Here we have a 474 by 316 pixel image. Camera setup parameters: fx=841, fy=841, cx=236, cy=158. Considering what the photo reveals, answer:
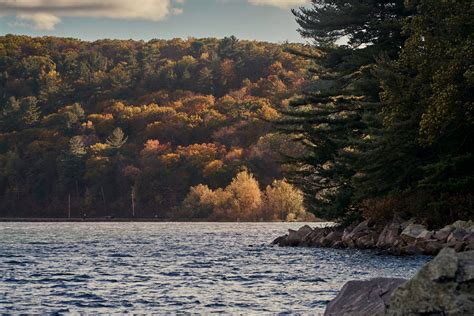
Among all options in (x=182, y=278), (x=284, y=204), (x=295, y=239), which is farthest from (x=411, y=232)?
(x=284, y=204)

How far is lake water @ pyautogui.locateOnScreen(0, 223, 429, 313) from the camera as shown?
76.0 feet

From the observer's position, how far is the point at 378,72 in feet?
139

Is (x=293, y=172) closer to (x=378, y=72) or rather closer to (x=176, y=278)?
(x=378, y=72)

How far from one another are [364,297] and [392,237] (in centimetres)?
2686

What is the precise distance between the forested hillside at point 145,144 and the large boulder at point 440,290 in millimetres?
107104

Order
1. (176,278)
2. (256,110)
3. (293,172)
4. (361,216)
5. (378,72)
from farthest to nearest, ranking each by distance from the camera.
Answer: (256,110) → (293,172) → (361,216) → (378,72) → (176,278)

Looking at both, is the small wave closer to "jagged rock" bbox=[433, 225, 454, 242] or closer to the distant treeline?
the distant treeline

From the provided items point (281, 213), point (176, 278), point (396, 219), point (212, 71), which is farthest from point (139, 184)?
point (176, 278)

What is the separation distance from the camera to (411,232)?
4162 cm

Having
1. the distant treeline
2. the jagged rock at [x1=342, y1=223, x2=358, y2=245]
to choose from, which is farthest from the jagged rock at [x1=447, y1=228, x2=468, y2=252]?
the jagged rock at [x1=342, y1=223, x2=358, y2=245]

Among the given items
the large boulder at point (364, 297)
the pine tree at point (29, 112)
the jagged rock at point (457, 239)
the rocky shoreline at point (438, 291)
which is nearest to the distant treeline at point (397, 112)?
the jagged rock at point (457, 239)

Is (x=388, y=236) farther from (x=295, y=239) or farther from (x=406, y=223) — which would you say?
(x=295, y=239)

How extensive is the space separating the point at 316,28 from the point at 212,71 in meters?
144

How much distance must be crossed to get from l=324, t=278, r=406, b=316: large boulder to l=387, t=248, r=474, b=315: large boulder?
2.28 ft
